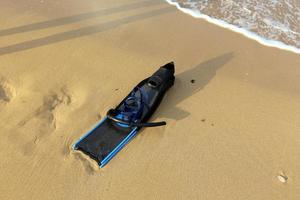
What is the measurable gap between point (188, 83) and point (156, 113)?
0.56 metres

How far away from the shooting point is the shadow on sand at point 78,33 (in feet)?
12.6

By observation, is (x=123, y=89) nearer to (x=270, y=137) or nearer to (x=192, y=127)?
(x=192, y=127)

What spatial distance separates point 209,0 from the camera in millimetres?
4906

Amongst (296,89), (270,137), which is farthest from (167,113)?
(296,89)

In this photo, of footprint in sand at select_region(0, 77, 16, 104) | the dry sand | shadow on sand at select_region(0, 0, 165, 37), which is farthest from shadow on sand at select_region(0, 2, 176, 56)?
footprint in sand at select_region(0, 77, 16, 104)

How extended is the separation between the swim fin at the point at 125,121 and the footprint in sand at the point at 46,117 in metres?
0.35

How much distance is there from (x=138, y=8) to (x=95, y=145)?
2355 millimetres

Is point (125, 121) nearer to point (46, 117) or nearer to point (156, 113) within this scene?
point (156, 113)

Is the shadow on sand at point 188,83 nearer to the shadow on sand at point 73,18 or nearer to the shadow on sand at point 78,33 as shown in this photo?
the shadow on sand at point 78,33

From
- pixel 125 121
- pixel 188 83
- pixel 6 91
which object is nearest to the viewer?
pixel 125 121

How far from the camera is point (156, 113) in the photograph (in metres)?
3.20

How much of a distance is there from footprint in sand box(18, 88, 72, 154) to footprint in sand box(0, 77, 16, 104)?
1.13ft

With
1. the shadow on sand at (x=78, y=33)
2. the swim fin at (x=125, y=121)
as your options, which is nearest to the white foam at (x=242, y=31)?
the shadow on sand at (x=78, y=33)

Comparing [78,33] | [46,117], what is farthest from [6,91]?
[78,33]
